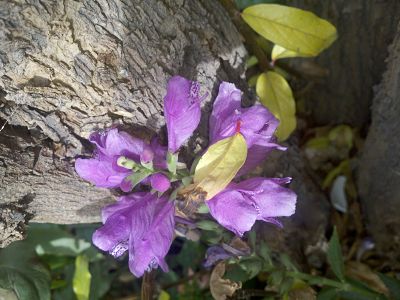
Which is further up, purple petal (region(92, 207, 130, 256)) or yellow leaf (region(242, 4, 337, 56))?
yellow leaf (region(242, 4, 337, 56))

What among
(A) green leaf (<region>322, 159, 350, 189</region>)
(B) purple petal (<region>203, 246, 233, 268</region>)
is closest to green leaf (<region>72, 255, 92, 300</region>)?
(B) purple petal (<region>203, 246, 233, 268</region>)

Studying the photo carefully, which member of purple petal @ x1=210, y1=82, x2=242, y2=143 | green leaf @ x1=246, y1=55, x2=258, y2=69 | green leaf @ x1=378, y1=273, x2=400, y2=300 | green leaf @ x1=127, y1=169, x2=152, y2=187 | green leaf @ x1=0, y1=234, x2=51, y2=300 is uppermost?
purple petal @ x1=210, y1=82, x2=242, y2=143

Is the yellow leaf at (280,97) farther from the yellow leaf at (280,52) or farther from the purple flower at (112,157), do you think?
the purple flower at (112,157)

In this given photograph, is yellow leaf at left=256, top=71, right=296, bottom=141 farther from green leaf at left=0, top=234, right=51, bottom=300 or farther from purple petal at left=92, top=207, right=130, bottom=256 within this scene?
green leaf at left=0, top=234, right=51, bottom=300

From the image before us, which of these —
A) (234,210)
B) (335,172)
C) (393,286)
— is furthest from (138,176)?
(335,172)

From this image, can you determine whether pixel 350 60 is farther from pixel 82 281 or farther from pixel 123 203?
pixel 82 281

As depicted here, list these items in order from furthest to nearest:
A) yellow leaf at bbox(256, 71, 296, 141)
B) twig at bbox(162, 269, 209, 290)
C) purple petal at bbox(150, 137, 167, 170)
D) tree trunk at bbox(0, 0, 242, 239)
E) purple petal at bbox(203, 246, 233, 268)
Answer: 1. twig at bbox(162, 269, 209, 290)
2. yellow leaf at bbox(256, 71, 296, 141)
3. purple petal at bbox(203, 246, 233, 268)
4. purple petal at bbox(150, 137, 167, 170)
5. tree trunk at bbox(0, 0, 242, 239)
